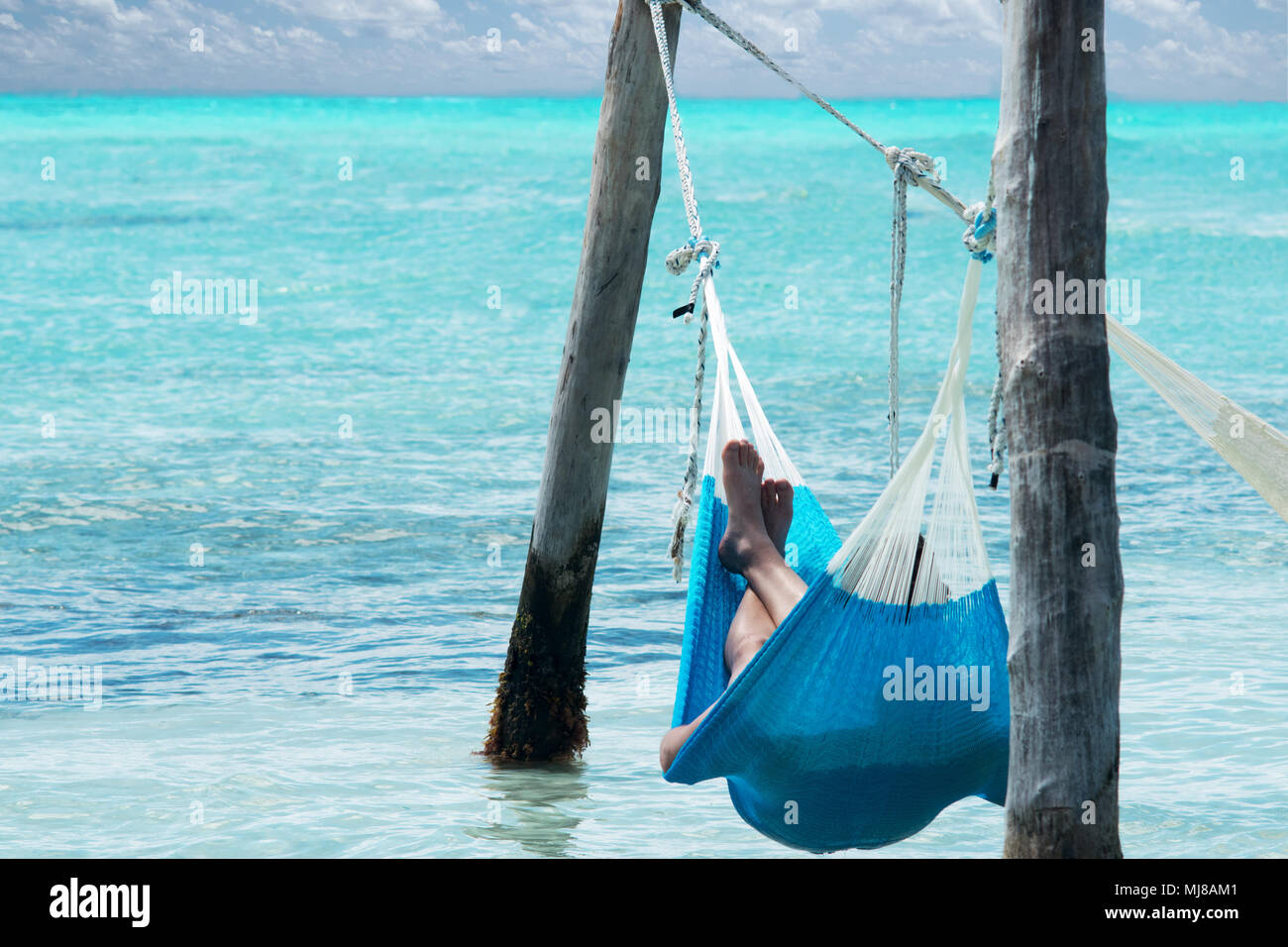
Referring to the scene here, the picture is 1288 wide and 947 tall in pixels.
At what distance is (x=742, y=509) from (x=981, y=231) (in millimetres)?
946

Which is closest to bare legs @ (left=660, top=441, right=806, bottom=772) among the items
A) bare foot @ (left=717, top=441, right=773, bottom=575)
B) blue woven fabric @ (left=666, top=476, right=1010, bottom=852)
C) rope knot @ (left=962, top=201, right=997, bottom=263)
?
bare foot @ (left=717, top=441, right=773, bottom=575)

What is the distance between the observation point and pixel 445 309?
14984mm

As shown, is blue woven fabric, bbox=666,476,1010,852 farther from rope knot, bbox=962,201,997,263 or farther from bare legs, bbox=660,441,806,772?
rope knot, bbox=962,201,997,263

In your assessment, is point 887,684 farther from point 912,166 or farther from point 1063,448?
point 912,166

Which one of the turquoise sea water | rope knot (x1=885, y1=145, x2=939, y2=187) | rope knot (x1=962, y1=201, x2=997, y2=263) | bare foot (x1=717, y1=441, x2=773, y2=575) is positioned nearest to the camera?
rope knot (x1=962, y1=201, x2=997, y2=263)

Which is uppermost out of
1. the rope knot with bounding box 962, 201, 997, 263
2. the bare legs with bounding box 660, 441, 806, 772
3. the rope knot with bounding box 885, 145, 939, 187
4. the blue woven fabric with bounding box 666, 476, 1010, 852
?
the rope knot with bounding box 885, 145, 939, 187

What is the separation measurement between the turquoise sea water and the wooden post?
4.72 feet

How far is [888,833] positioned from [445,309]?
12706 mm

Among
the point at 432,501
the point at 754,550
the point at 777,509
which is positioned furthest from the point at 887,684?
the point at 432,501

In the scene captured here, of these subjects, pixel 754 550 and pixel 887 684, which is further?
pixel 754 550

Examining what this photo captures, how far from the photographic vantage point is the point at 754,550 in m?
3.12

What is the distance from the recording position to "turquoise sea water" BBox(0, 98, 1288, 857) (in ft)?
12.0

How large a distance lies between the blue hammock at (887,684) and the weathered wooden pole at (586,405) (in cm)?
120

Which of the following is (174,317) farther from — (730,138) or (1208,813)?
(730,138)
